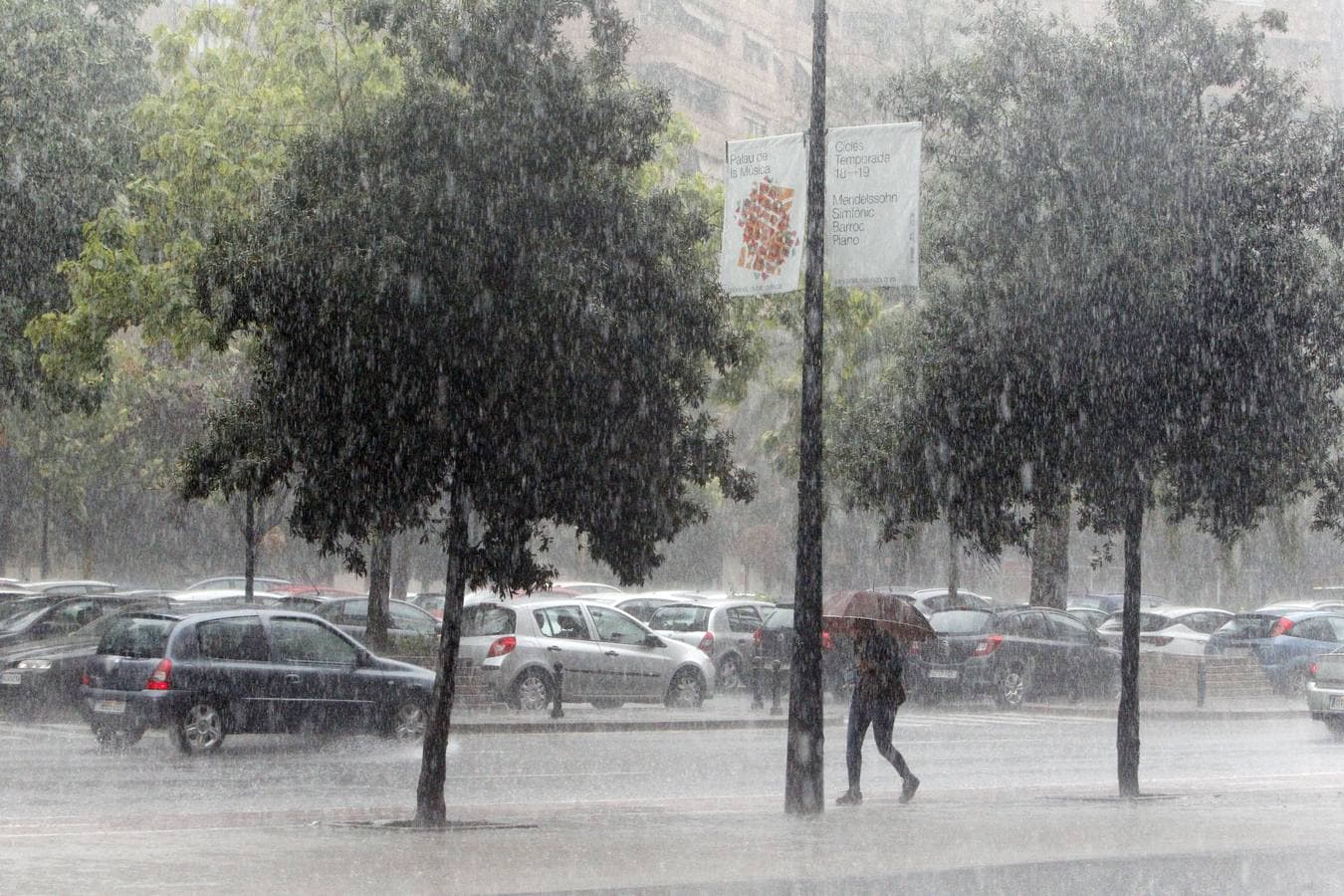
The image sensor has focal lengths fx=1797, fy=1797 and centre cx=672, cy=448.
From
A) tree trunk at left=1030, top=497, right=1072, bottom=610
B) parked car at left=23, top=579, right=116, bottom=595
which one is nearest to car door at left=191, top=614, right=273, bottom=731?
tree trunk at left=1030, top=497, right=1072, bottom=610

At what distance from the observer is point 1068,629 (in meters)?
30.6

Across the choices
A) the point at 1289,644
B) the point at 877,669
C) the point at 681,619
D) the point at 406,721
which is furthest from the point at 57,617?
the point at 1289,644

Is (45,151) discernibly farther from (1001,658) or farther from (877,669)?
(1001,658)

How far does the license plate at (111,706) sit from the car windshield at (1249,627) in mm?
23823

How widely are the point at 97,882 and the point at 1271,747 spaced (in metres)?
18.8

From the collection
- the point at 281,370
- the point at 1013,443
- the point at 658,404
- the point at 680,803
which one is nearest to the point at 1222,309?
the point at 1013,443

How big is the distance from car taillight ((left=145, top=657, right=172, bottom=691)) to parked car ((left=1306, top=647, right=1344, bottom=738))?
52.4 ft

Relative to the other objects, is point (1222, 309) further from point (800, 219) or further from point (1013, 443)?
point (800, 219)

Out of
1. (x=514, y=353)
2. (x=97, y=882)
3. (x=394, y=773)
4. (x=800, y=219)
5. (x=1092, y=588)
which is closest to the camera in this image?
(x=97, y=882)

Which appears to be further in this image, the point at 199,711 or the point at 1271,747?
the point at 1271,747

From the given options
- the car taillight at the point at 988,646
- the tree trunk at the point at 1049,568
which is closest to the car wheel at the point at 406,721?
the car taillight at the point at 988,646

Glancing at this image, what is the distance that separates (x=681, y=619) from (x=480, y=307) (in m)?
17.8

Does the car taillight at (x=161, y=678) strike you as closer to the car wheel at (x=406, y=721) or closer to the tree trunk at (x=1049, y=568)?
the car wheel at (x=406, y=721)

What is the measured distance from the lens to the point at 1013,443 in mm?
15859
